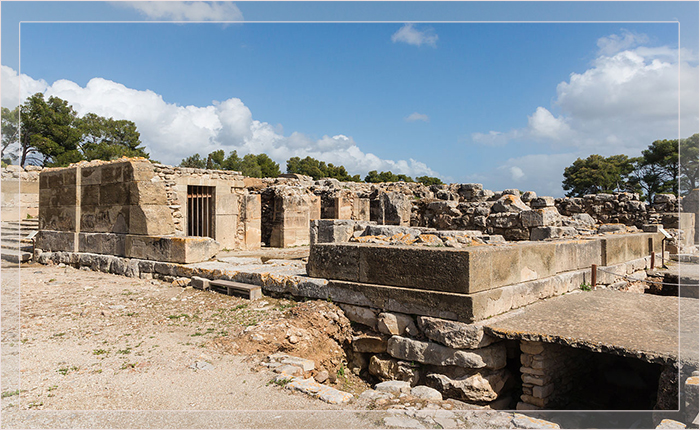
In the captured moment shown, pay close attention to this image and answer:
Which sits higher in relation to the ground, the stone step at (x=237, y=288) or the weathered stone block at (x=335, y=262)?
the weathered stone block at (x=335, y=262)

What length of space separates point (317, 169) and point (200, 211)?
37.9 m

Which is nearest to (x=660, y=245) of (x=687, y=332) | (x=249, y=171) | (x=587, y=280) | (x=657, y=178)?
(x=587, y=280)

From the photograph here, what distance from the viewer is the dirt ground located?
10.8 ft

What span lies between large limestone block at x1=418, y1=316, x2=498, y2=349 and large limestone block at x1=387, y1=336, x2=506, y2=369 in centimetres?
6

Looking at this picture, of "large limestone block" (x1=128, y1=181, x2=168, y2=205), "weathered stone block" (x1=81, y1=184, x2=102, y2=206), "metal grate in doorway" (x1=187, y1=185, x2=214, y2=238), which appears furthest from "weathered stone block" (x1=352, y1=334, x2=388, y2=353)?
"metal grate in doorway" (x1=187, y1=185, x2=214, y2=238)

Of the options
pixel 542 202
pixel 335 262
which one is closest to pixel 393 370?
pixel 335 262

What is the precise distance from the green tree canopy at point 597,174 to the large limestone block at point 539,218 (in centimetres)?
2472

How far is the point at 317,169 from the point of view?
1951 inches

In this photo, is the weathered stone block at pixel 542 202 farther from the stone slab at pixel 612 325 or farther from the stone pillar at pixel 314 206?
the stone slab at pixel 612 325

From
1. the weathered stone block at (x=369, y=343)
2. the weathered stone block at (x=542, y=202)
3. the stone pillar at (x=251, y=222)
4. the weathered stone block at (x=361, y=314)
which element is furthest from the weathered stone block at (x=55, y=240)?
the weathered stone block at (x=542, y=202)

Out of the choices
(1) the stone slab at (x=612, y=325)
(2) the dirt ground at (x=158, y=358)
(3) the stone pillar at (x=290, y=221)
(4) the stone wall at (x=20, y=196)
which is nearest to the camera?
(2) the dirt ground at (x=158, y=358)

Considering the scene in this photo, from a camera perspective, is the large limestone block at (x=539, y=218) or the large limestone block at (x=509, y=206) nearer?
the large limestone block at (x=539, y=218)

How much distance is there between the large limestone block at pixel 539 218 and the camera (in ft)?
28.8

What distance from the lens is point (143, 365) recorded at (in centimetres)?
416
